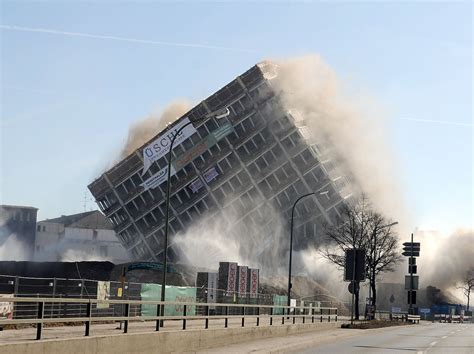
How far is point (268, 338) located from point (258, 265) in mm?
74359

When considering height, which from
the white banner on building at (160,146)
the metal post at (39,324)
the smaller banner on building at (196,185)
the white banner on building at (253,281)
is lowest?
the metal post at (39,324)

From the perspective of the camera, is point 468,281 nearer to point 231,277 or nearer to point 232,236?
point 232,236

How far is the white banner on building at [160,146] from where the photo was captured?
96.6 metres

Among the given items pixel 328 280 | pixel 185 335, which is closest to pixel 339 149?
pixel 328 280

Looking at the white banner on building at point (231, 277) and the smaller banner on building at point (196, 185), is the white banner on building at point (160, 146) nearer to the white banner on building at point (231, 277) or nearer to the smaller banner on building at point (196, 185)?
the smaller banner on building at point (196, 185)

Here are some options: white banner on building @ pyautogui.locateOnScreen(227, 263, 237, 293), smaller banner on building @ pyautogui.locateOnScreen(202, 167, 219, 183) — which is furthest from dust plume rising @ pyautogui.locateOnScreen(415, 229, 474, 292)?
white banner on building @ pyautogui.locateOnScreen(227, 263, 237, 293)

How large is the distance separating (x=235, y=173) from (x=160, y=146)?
1019 centimetres

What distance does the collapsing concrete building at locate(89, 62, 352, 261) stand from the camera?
9738 cm

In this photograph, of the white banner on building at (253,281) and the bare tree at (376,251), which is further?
the bare tree at (376,251)

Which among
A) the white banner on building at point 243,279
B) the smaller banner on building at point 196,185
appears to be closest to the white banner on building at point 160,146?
the smaller banner on building at point 196,185

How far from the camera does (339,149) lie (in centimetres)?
10350

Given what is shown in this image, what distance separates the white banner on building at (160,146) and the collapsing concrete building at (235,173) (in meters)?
0.13

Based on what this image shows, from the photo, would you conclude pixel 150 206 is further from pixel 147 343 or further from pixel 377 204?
pixel 147 343

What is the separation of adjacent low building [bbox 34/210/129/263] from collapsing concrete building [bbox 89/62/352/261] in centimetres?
942
